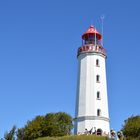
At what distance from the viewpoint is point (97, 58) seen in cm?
5422

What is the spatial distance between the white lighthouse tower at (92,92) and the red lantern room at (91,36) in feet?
4.81

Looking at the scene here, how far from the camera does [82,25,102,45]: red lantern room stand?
5644 centimetres

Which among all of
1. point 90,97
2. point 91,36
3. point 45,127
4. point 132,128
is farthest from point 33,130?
point 91,36

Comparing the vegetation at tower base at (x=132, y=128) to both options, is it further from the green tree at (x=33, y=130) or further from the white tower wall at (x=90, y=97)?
the green tree at (x=33, y=130)

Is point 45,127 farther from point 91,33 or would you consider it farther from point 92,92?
point 91,33

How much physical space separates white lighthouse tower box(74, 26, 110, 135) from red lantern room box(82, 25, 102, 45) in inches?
57.7

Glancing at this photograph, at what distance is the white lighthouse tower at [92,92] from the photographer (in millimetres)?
51031

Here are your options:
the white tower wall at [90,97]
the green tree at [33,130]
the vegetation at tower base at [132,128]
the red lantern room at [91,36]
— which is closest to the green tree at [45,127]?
the green tree at [33,130]

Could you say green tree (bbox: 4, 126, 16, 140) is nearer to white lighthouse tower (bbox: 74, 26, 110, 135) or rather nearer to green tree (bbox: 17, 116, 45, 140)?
green tree (bbox: 17, 116, 45, 140)

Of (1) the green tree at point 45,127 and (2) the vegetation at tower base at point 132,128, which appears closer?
(2) the vegetation at tower base at point 132,128

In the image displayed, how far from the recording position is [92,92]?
5175 centimetres

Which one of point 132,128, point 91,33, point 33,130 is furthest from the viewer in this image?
point 91,33

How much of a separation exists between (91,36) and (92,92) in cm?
885

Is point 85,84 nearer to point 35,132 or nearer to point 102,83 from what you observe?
point 102,83
